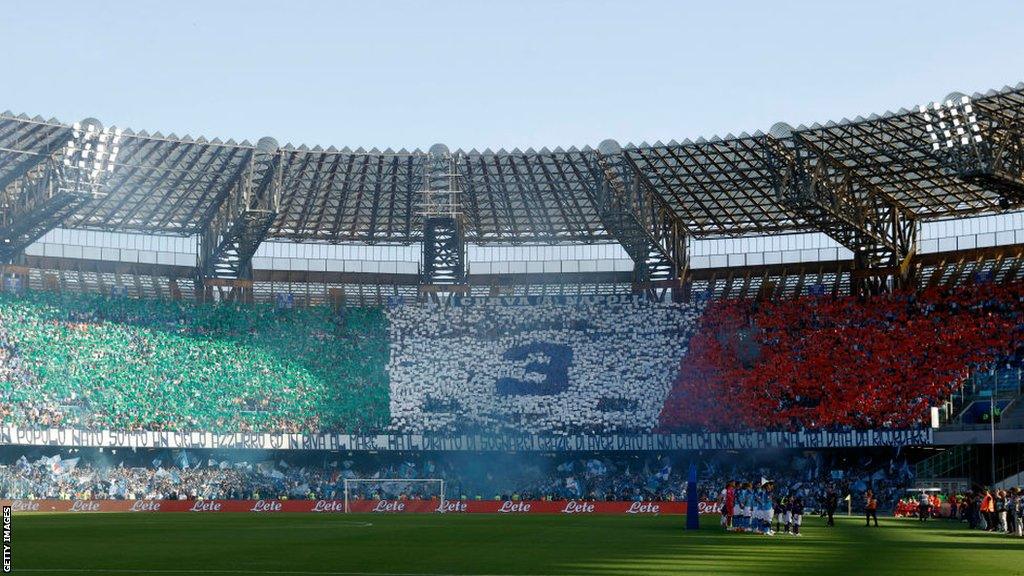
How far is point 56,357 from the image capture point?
233 feet

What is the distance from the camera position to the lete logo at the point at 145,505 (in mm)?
62094

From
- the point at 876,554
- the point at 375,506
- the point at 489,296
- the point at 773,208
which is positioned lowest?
the point at 375,506

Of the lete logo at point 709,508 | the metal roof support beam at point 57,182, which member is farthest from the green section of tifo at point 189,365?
the lete logo at point 709,508

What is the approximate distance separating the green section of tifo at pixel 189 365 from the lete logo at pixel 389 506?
9.26 metres

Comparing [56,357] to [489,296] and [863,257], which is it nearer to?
[489,296]

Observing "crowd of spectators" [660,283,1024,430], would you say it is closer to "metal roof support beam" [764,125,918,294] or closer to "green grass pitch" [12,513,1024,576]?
"metal roof support beam" [764,125,918,294]

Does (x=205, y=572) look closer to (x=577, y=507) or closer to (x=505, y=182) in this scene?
(x=577, y=507)

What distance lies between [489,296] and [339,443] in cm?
1803

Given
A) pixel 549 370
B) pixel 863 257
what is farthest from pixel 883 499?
pixel 549 370

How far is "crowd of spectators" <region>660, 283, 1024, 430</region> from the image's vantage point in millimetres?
66938

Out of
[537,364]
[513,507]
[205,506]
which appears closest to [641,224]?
[537,364]

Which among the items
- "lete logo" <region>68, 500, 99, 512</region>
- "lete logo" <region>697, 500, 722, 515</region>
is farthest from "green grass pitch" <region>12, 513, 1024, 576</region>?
"lete logo" <region>68, 500, 99, 512</region>

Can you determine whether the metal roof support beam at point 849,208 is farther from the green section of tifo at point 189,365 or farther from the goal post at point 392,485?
the green section of tifo at point 189,365

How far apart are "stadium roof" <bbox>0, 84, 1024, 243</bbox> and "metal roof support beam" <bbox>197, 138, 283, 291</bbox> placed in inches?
31.4
